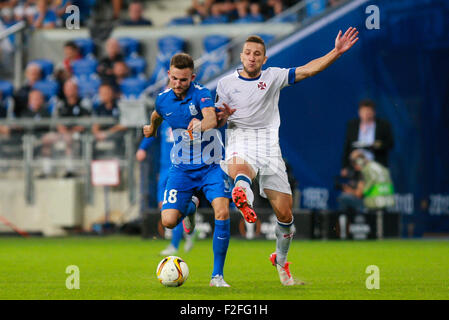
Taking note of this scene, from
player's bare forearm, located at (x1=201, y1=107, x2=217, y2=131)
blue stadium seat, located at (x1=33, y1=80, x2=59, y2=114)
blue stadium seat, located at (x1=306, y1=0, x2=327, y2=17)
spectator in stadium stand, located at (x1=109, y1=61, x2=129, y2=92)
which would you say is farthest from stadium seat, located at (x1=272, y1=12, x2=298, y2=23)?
player's bare forearm, located at (x1=201, y1=107, x2=217, y2=131)

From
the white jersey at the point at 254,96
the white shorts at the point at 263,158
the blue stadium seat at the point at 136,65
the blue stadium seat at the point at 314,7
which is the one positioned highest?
the blue stadium seat at the point at 314,7

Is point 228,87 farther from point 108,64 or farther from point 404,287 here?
point 108,64

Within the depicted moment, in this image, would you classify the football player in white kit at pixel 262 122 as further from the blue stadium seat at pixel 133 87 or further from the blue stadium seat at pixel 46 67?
the blue stadium seat at pixel 46 67

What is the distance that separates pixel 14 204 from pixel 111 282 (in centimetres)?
924

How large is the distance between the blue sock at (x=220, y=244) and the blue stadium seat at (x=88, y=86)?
444 inches

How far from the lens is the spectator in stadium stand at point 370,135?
1549 cm

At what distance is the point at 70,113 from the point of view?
17516mm

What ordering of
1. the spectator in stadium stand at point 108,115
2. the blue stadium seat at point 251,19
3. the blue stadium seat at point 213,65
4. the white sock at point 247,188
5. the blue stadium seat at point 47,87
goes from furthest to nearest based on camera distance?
the blue stadium seat at point 251,19 < the blue stadium seat at point 47,87 < the spectator in stadium stand at point 108,115 < the blue stadium seat at point 213,65 < the white sock at point 247,188

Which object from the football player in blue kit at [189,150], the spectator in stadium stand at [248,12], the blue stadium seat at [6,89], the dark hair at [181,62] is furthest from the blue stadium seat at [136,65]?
the dark hair at [181,62]

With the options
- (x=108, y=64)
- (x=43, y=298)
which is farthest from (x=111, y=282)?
(x=108, y=64)

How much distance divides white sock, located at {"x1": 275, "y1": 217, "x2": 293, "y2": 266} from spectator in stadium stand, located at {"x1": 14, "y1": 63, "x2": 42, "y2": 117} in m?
11.1

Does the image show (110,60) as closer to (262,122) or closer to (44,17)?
(44,17)

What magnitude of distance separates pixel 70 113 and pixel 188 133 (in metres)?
9.48

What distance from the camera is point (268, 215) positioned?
50.4 feet
